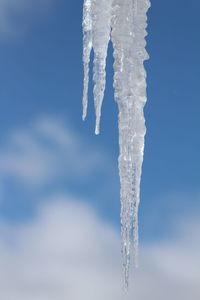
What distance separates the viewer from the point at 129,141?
11.1m

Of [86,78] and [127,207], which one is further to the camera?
[86,78]

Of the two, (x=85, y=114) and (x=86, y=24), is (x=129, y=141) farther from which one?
(x=86, y=24)

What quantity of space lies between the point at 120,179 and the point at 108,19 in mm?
2601

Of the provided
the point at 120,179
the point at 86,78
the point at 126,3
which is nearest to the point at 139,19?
the point at 126,3

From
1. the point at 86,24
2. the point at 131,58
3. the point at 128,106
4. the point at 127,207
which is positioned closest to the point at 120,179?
the point at 127,207

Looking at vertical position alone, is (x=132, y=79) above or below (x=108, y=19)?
below

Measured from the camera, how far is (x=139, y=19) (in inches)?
439

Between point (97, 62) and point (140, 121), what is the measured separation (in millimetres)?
1195

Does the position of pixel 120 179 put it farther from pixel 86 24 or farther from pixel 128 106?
pixel 86 24

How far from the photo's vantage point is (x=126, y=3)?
36.7 ft

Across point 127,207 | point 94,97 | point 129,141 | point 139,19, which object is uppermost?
point 139,19

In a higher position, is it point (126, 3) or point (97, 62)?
point (126, 3)

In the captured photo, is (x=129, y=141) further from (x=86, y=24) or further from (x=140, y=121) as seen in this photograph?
(x=86, y=24)

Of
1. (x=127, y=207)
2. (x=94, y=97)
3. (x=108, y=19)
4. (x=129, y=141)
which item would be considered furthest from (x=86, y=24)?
(x=127, y=207)
